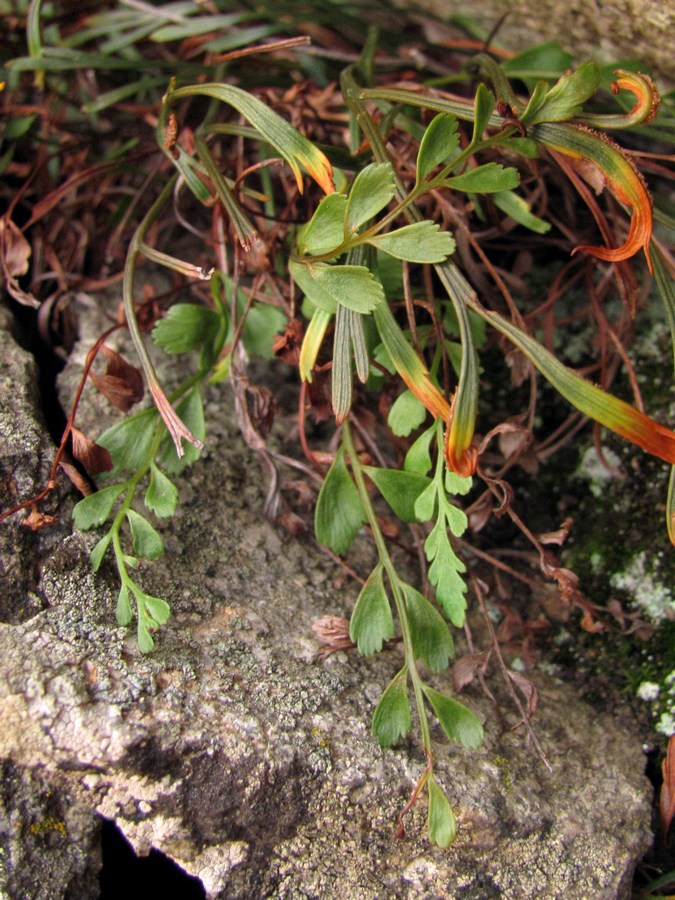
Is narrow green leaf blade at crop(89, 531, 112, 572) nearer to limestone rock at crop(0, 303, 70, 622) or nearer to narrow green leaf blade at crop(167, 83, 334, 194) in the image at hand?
limestone rock at crop(0, 303, 70, 622)

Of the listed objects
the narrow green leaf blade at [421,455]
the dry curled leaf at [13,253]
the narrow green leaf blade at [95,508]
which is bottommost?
the narrow green leaf blade at [95,508]

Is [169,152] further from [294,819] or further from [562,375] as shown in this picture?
[294,819]

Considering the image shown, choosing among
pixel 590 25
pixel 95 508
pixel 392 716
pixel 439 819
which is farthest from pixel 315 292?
pixel 590 25

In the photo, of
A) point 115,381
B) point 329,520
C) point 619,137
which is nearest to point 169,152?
point 115,381

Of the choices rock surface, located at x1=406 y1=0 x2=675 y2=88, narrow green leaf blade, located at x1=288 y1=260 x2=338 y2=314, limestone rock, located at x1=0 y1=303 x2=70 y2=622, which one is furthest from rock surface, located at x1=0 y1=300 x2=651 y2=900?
rock surface, located at x1=406 y1=0 x2=675 y2=88

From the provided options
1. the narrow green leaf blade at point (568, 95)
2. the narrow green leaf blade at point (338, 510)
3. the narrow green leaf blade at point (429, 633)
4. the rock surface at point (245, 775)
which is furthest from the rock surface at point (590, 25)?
the rock surface at point (245, 775)

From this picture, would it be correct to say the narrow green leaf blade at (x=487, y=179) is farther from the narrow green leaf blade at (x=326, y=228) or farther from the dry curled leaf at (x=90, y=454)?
the dry curled leaf at (x=90, y=454)
